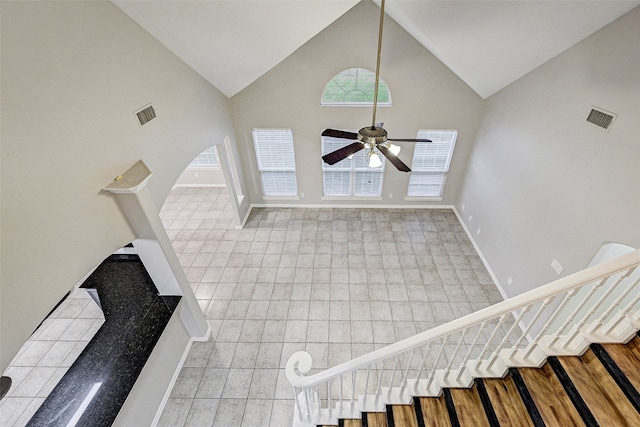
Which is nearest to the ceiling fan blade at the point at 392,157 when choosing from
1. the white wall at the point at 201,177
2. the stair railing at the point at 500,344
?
the stair railing at the point at 500,344

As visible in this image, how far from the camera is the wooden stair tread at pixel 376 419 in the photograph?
108 inches

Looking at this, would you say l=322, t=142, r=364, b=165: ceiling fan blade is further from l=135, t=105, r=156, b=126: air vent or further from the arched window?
the arched window

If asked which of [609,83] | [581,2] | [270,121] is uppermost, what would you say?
[581,2]

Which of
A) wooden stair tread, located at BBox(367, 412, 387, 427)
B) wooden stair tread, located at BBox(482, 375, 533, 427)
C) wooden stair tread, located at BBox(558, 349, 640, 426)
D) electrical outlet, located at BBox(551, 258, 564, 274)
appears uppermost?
wooden stair tread, located at BBox(558, 349, 640, 426)

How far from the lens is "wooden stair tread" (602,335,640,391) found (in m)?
2.08

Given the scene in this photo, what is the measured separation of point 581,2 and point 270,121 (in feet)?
16.1

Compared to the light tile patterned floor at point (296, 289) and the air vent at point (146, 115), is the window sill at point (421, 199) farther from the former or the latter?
the air vent at point (146, 115)

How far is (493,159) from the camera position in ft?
18.1

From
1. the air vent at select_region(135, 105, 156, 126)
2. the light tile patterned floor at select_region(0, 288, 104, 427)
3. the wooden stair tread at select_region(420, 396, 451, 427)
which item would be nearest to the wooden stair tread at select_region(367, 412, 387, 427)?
the wooden stair tread at select_region(420, 396, 451, 427)

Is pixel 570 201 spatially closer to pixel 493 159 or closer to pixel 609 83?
pixel 609 83

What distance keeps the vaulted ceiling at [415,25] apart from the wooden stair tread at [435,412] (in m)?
3.86

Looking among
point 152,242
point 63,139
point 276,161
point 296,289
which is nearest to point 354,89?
point 276,161

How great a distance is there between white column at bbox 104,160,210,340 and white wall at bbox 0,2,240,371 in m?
0.11

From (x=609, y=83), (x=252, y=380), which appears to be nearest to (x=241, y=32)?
(x=609, y=83)
